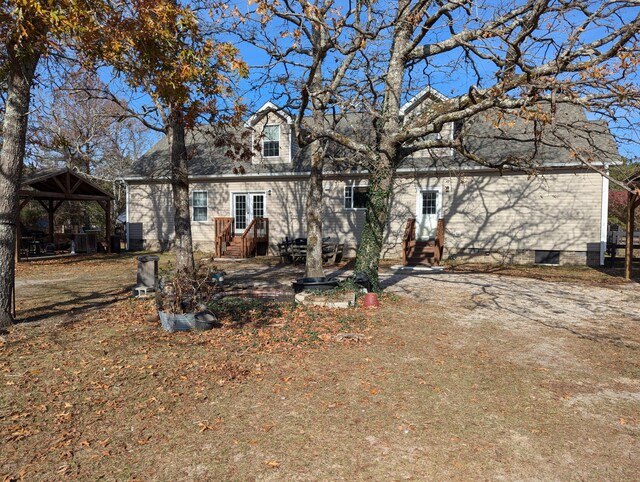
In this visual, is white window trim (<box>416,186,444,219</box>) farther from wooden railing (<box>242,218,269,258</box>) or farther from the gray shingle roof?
wooden railing (<box>242,218,269,258</box>)

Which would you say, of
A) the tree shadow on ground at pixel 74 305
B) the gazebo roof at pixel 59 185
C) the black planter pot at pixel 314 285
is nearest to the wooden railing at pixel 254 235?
the gazebo roof at pixel 59 185

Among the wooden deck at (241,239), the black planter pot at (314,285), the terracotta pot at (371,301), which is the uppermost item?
the wooden deck at (241,239)

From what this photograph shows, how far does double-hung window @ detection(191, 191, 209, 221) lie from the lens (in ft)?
66.7

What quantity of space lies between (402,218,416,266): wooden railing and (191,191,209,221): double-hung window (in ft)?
30.4

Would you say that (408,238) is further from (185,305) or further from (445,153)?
(185,305)

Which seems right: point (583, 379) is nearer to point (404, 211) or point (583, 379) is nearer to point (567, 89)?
point (567, 89)

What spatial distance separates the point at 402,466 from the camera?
3.28 meters

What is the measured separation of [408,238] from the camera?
1639 cm

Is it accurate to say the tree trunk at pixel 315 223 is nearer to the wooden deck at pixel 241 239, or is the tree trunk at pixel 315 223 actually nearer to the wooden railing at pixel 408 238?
the wooden railing at pixel 408 238

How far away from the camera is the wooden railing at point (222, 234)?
1845cm

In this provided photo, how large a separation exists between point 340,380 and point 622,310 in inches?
272

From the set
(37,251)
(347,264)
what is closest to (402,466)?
(347,264)

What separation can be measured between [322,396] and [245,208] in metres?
15.8

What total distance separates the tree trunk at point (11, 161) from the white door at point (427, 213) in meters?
13.5
